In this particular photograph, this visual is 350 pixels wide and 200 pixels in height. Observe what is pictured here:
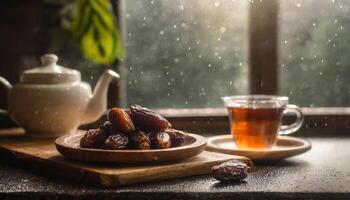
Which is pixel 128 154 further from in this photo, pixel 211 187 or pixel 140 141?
pixel 211 187

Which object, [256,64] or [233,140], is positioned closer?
[233,140]

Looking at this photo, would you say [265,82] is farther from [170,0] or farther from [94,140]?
[94,140]

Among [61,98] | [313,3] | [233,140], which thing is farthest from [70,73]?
[313,3]

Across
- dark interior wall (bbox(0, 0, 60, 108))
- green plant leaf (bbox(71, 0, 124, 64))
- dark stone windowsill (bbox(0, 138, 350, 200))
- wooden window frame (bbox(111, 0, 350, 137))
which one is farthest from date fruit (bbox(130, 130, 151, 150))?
dark interior wall (bbox(0, 0, 60, 108))

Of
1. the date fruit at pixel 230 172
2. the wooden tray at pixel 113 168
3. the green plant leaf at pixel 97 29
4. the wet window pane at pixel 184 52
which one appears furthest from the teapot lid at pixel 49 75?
the date fruit at pixel 230 172

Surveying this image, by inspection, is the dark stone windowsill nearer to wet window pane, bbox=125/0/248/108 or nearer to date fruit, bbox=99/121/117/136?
date fruit, bbox=99/121/117/136

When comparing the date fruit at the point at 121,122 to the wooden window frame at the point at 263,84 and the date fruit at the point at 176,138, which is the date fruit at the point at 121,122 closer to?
the date fruit at the point at 176,138

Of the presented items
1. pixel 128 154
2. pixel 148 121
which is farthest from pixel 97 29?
pixel 128 154
